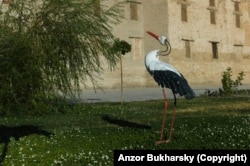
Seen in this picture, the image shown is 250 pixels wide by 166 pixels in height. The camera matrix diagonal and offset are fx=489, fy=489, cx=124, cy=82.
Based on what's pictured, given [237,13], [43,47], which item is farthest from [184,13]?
[43,47]

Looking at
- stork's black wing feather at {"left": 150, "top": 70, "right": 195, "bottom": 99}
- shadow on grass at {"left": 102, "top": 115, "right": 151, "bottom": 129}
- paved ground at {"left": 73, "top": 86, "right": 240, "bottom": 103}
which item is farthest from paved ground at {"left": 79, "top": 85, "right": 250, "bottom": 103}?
stork's black wing feather at {"left": 150, "top": 70, "right": 195, "bottom": 99}

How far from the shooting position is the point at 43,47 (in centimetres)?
1408

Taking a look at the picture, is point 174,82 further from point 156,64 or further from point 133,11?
point 133,11

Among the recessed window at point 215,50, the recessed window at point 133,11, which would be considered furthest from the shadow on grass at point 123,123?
the recessed window at point 215,50

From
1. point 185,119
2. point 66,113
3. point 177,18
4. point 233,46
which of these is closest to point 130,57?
point 177,18

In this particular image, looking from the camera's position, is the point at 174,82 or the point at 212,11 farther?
the point at 212,11

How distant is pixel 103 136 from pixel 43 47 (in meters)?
4.77

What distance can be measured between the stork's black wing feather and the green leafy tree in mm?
5831

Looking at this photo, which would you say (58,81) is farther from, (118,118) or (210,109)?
(210,109)

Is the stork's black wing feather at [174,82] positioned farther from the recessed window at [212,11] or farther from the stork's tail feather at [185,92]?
the recessed window at [212,11]

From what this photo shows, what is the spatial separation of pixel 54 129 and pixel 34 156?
2906 mm

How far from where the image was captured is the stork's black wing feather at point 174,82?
870 centimetres

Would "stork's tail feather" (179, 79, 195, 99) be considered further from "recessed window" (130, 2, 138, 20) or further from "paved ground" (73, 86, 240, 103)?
"recessed window" (130, 2, 138, 20)

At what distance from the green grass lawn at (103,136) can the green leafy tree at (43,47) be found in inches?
33.1
